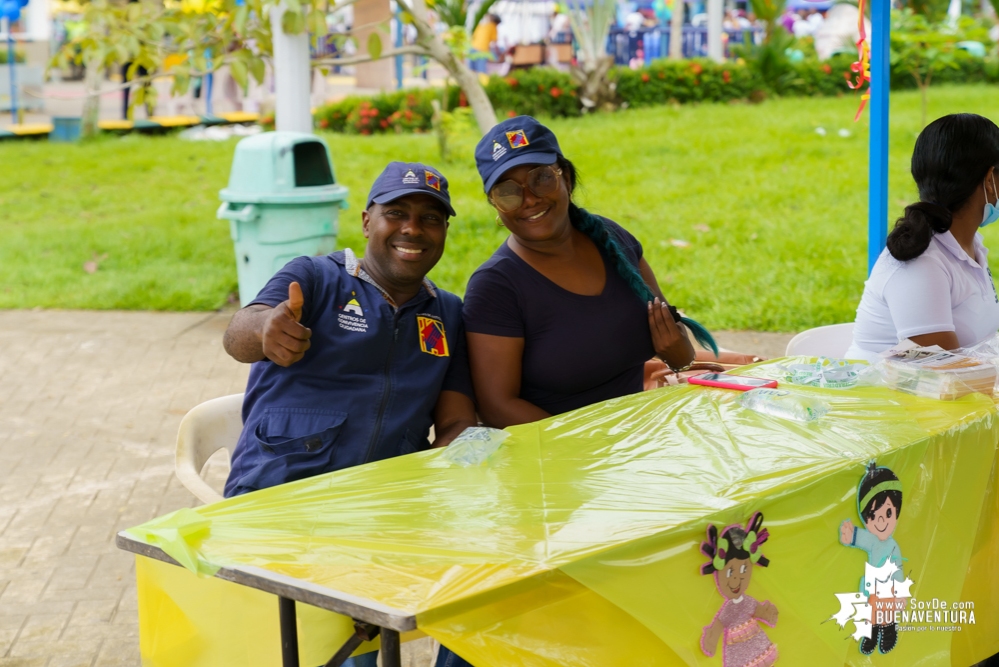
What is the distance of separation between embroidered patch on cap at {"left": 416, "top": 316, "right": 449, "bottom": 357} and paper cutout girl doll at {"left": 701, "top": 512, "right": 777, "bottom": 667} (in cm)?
96

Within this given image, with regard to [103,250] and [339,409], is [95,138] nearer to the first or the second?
[103,250]

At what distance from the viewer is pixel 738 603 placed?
1.92m

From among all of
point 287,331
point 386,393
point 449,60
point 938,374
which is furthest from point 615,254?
point 449,60

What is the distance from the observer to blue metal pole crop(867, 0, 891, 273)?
3.55 m

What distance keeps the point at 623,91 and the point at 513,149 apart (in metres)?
10.9

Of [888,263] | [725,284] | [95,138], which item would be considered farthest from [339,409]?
[95,138]

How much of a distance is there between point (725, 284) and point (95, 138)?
8.66 metres

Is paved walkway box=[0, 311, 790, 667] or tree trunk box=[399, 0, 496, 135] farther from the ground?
tree trunk box=[399, 0, 496, 135]

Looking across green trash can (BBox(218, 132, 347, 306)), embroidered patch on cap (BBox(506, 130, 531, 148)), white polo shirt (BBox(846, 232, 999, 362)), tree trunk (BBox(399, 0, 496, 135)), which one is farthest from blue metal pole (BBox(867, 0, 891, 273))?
tree trunk (BBox(399, 0, 496, 135))

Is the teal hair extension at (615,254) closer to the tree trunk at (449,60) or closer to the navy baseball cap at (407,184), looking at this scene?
the navy baseball cap at (407,184)

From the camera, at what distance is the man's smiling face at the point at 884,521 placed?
2170 mm

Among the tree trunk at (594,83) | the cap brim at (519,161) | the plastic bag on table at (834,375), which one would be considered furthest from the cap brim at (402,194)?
the tree trunk at (594,83)

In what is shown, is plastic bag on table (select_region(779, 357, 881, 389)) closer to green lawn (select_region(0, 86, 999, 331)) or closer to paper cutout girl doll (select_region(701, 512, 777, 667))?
paper cutout girl doll (select_region(701, 512, 777, 667))

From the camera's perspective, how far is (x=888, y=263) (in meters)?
2.85
